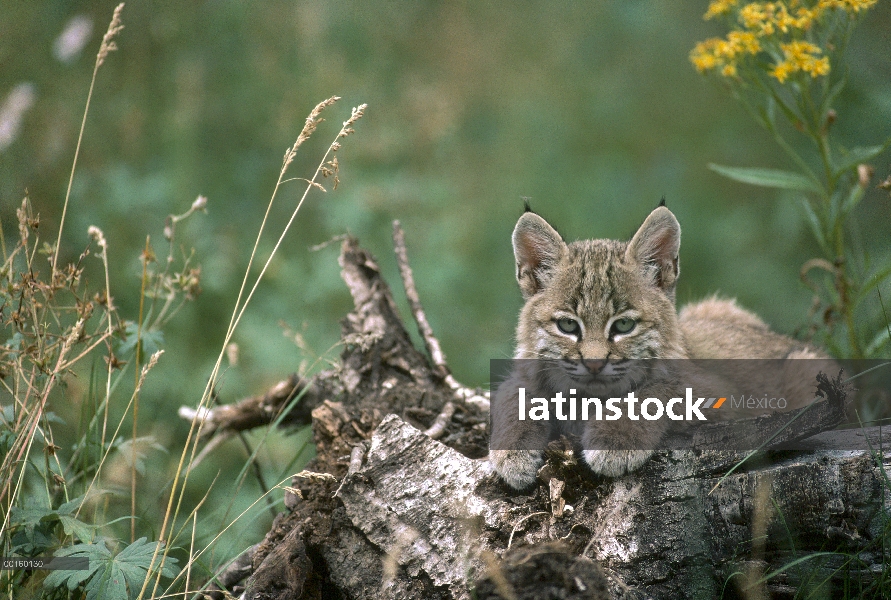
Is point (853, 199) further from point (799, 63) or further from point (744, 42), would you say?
point (744, 42)

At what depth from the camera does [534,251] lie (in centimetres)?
427

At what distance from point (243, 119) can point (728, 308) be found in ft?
16.1

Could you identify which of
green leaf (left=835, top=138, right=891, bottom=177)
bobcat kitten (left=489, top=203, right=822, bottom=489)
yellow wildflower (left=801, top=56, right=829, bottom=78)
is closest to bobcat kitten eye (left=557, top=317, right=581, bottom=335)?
bobcat kitten (left=489, top=203, right=822, bottom=489)

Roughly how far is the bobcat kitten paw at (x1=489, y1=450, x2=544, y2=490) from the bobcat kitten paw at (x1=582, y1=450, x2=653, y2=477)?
0.28 meters

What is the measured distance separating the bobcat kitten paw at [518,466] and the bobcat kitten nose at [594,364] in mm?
507

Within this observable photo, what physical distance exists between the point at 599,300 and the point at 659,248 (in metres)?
0.54

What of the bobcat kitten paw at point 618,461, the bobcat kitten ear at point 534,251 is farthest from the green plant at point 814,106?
the bobcat kitten paw at point 618,461

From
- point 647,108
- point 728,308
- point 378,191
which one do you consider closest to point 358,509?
point 728,308

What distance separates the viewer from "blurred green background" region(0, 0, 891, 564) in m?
6.40

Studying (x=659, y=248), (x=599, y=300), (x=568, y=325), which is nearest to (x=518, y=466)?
(x=568, y=325)

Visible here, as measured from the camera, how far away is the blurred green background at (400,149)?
6.40m

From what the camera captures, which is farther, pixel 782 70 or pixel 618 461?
pixel 782 70

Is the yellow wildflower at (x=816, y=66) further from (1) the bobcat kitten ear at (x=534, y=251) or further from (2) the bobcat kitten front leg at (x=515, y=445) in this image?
(2) the bobcat kitten front leg at (x=515, y=445)

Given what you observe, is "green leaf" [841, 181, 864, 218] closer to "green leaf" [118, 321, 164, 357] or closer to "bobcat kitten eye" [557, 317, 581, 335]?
"bobcat kitten eye" [557, 317, 581, 335]
